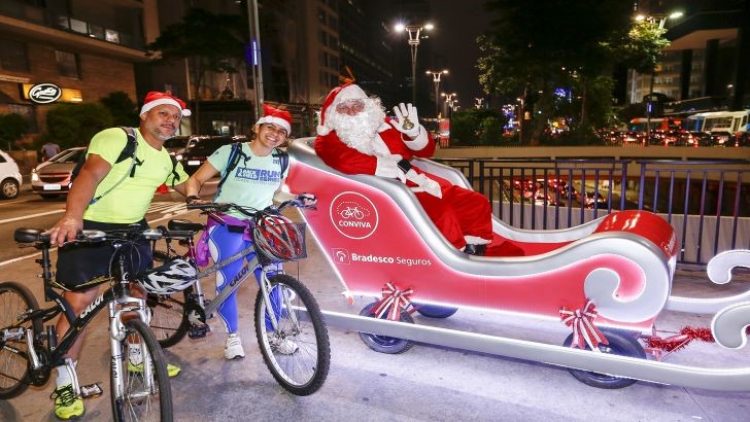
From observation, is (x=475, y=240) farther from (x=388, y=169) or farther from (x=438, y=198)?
(x=388, y=169)

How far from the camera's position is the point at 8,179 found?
13125 mm

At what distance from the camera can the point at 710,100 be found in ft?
153

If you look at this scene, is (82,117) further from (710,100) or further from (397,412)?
(710,100)

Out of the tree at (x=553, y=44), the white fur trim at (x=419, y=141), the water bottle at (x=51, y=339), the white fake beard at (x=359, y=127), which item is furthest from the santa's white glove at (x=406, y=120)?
the tree at (x=553, y=44)

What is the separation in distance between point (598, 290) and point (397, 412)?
131 centimetres

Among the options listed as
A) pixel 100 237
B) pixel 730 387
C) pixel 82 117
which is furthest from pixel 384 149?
pixel 82 117

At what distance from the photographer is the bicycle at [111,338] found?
2.34 m

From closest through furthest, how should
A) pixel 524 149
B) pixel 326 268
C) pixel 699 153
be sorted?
pixel 326 268 < pixel 699 153 < pixel 524 149

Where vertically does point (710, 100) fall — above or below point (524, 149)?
above

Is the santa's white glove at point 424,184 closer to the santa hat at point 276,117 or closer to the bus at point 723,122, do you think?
the santa hat at point 276,117

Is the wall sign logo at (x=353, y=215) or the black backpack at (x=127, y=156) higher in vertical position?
the black backpack at (x=127, y=156)

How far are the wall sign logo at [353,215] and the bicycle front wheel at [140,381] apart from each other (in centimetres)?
138

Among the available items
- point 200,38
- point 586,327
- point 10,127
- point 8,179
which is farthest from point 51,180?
point 200,38

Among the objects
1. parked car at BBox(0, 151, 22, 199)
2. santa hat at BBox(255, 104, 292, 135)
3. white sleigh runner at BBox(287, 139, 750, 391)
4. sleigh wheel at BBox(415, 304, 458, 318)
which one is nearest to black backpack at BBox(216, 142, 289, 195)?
white sleigh runner at BBox(287, 139, 750, 391)
